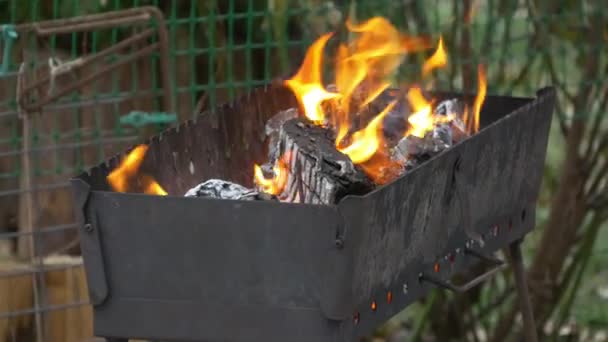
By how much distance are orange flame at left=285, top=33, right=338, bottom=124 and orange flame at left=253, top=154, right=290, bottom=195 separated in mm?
306

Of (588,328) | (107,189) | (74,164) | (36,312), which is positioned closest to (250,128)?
(107,189)

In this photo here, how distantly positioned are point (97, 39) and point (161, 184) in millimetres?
1483

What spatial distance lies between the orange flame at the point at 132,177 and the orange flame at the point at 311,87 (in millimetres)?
529

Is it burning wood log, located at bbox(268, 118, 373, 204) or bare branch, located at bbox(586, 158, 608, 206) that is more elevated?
bare branch, located at bbox(586, 158, 608, 206)

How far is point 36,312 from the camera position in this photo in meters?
3.84

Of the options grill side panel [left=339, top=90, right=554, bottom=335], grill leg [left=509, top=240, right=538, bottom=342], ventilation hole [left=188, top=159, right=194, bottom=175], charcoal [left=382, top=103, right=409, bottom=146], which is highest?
charcoal [left=382, top=103, right=409, bottom=146]

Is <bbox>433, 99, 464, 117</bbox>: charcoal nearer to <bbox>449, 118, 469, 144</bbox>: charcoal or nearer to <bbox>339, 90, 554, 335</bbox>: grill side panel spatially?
<bbox>449, 118, 469, 144</bbox>: charcoal

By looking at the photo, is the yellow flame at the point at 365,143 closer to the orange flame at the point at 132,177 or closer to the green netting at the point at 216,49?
the orange flame at the point at 132,177

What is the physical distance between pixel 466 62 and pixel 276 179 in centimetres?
190

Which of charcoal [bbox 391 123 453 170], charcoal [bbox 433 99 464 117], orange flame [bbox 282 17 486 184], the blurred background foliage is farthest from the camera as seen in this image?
the blurred background foliage

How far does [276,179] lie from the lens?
9.91ft

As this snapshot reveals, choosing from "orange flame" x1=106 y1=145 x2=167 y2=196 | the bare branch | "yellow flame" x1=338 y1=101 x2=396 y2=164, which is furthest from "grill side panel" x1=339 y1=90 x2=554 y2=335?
the bare branch

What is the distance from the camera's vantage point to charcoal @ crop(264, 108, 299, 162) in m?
3.22

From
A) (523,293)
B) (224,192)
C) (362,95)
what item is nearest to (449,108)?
(362,95)
